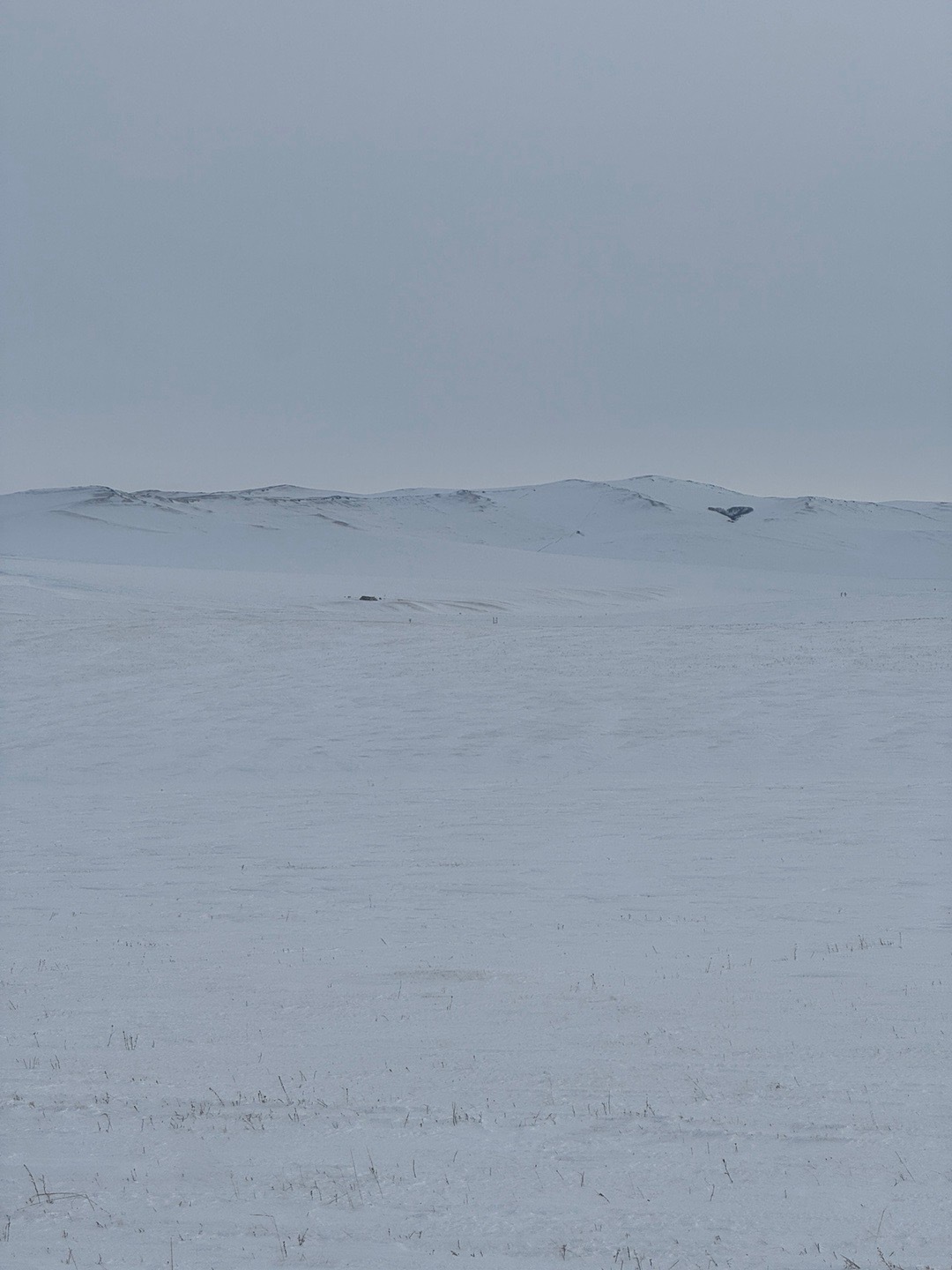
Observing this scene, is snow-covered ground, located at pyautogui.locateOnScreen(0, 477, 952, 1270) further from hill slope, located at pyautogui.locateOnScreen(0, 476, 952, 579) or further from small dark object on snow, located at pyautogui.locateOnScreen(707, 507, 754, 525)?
small dark object on snow, located at pyautogui.locateOnScreen(707, 507, 754, 525)

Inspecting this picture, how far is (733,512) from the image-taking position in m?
130

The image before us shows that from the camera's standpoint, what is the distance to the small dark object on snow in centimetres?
12703

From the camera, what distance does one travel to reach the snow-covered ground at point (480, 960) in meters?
4.63

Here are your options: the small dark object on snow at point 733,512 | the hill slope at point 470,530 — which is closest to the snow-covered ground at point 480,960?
the hill slope at point 470,530

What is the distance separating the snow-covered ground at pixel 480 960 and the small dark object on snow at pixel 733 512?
343 feet

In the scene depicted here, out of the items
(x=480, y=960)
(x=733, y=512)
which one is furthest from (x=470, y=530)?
(x=480, y=960)

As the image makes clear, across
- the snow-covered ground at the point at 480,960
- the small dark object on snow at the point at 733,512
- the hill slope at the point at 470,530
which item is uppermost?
the small dark object on snow at the point at 733,512

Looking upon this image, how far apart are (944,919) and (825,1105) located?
135 inches

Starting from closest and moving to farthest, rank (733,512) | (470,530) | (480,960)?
(480,960)
(470,530)
(733,512)

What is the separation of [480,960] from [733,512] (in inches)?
4950

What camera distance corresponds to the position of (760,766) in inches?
611

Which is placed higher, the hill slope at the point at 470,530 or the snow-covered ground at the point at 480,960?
the hill slope at the point at 470,530

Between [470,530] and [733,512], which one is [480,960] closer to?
[470,530]

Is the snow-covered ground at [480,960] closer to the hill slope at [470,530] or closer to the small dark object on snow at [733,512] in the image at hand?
the hill slope at [470,530]
